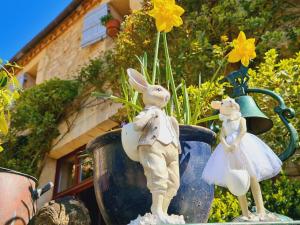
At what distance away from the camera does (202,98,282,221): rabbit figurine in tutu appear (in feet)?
5.75

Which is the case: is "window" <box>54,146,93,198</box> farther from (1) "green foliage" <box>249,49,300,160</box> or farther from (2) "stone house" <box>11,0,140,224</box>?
(1) "green foliage" <box>249,49,300,160</box>

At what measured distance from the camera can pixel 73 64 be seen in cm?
933

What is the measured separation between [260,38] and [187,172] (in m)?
3.80

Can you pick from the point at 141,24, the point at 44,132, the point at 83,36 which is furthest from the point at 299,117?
the point at 83,36

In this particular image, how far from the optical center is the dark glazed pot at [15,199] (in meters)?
2.30

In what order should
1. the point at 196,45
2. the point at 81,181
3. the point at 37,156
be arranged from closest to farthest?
the point at 196,45 < the point at 81,181 < the point at 37,156

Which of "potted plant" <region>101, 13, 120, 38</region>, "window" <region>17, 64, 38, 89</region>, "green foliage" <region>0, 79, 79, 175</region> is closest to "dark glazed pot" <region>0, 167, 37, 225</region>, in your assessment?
"green foliage" <region>0, 79, 79, 175</region>

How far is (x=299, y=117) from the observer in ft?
11.3

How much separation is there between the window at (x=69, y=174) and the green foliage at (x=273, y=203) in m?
4.52

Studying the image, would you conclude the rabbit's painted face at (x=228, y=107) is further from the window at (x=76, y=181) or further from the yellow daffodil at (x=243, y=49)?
the window at (x=76, y=181)

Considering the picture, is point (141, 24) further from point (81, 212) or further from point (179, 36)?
point (81, 212)

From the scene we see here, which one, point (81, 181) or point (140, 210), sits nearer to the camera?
point (140, 210)

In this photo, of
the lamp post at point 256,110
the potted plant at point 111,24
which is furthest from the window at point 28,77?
the lamp post at point 256,110

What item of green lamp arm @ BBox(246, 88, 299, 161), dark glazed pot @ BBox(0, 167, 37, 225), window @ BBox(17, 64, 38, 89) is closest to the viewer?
green lamp arm @ BBox(246, 88, 299, 161)
